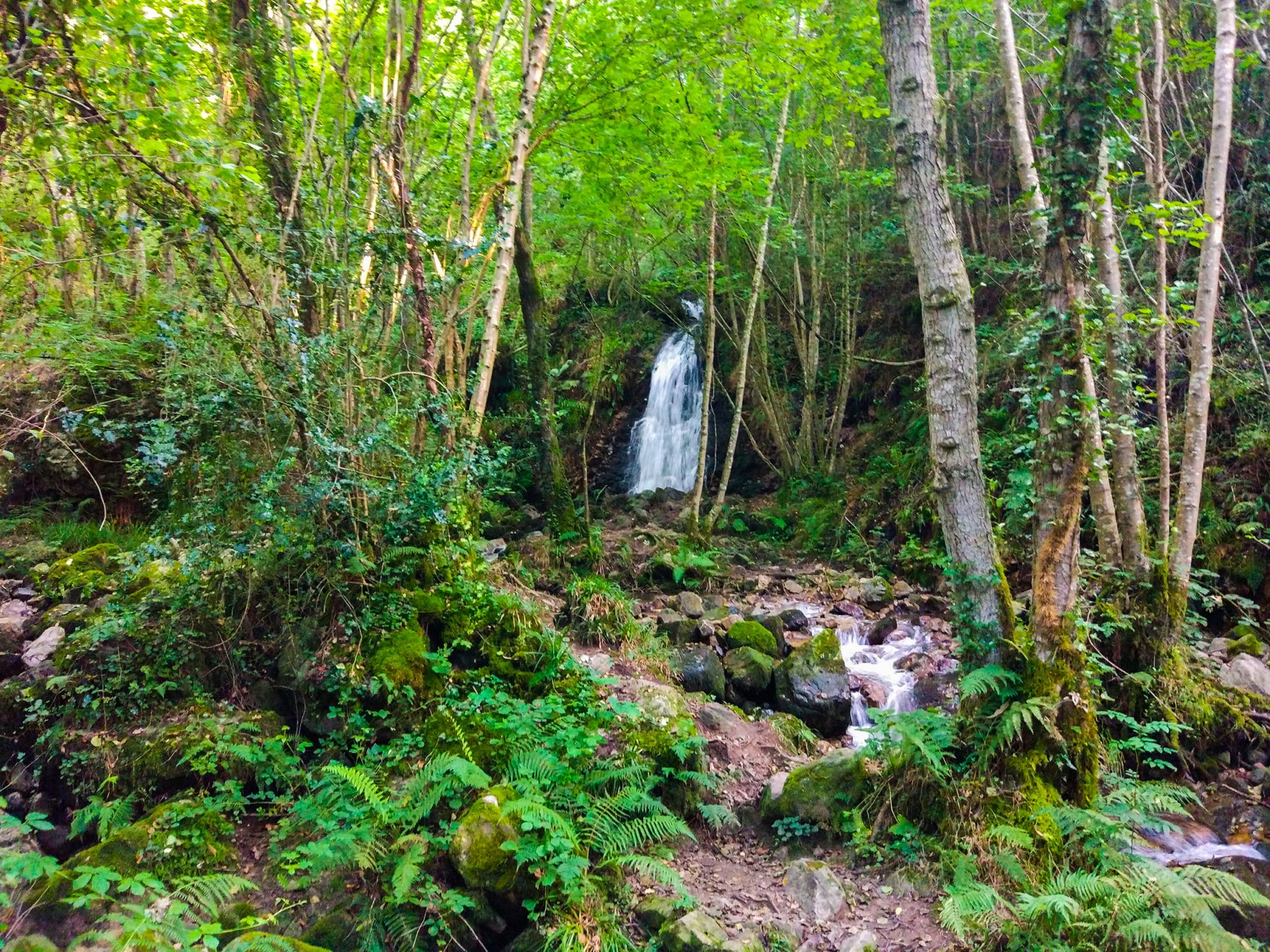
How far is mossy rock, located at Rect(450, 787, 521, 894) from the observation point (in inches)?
137

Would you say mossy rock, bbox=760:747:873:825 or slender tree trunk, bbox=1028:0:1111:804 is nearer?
slender tree trunk, bbox=1028:0:1111:804

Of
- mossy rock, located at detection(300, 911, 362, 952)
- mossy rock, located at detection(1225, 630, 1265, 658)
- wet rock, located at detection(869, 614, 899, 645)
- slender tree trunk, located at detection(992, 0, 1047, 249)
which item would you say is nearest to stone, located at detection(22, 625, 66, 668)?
mossy rock, located at detection(300, 911, 362, 952)

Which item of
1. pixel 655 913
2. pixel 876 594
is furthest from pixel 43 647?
pixel 876 594

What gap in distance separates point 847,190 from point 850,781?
12.0 m

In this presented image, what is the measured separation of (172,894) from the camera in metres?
2.98

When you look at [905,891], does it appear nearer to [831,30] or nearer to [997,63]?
[831,30]

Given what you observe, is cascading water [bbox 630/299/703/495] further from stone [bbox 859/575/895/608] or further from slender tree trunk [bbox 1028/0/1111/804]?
slender tree trunk [bbox 1028/0/1111/804]

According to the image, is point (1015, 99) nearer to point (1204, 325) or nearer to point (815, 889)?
point (1204, 325)

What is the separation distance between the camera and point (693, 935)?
11.1 feet

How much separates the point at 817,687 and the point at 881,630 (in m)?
2.61

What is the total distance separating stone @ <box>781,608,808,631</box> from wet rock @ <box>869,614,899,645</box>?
833mm

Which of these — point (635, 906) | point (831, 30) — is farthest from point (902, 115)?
point (635, 906)

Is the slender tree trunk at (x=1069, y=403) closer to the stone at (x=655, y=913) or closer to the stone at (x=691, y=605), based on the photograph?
the stone at (x=655, y=913)

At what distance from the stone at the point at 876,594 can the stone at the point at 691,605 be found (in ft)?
8.42
